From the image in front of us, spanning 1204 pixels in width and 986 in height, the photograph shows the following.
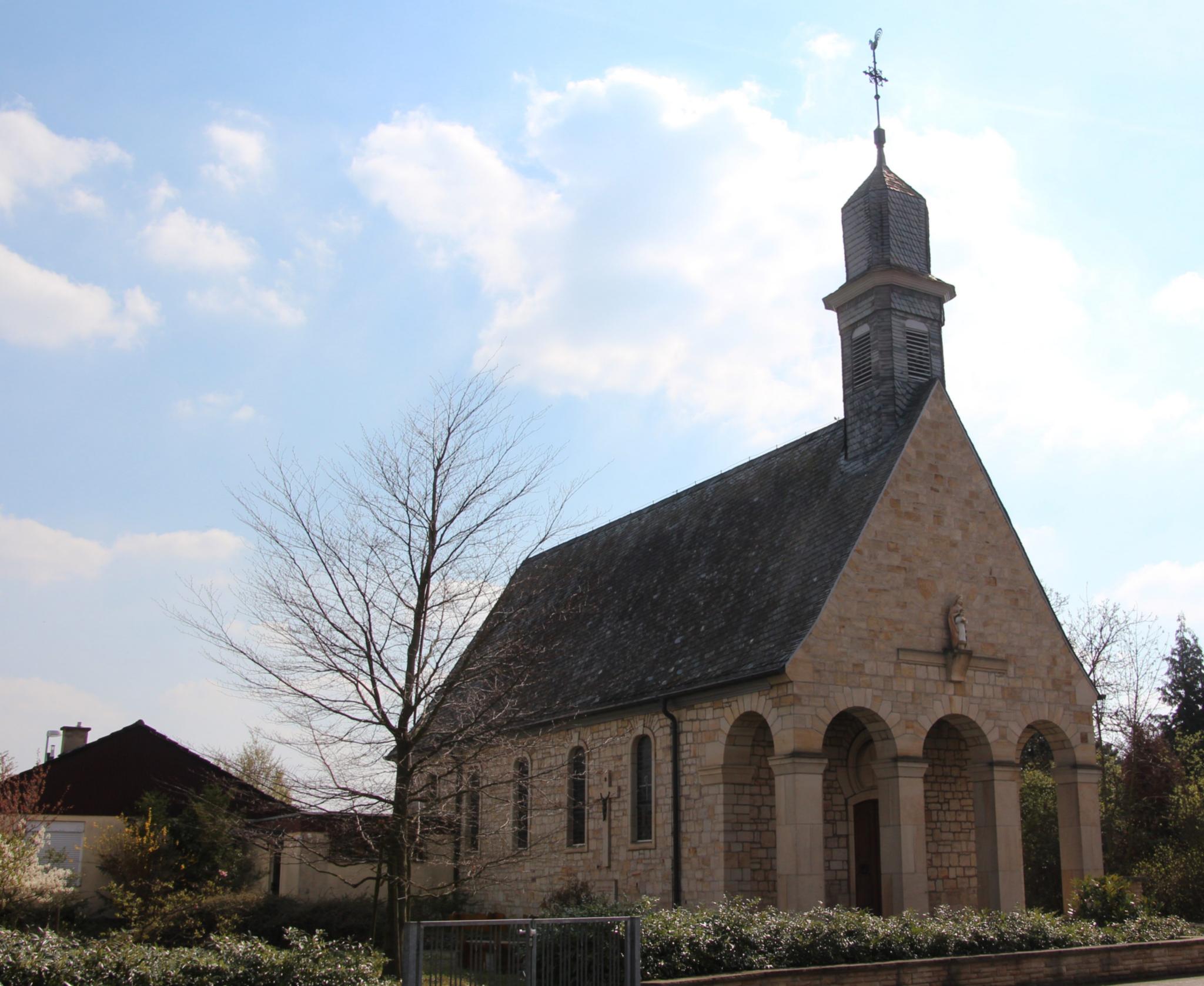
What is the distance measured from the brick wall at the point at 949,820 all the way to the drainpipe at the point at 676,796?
4549mm

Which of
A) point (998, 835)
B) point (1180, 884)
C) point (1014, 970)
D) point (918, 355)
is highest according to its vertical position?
point (918, 355)

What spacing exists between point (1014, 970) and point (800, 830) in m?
4.01

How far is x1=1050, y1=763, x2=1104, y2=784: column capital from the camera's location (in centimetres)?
2172

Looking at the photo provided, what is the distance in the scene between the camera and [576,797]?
82.8 feet

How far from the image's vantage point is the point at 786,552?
22172 mm

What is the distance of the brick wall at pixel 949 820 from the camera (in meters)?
21.5

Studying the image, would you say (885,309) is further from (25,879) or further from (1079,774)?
(25,879)

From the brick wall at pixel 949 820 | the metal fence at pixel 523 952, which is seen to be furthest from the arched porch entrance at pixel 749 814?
the metal fence at pixel 523 952

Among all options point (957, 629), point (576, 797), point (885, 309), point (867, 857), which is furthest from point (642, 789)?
point (885, 309)

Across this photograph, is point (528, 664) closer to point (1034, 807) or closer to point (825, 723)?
point (825, 723)

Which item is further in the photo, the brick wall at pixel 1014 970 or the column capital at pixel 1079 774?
the column capital at pixel 1079 774

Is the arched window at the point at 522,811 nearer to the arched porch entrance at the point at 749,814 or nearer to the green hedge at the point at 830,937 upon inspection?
the arched porch entrance at the point at 749,814

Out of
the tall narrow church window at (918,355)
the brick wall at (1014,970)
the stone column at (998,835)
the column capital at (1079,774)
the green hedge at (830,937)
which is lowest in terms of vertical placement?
the brick wall at (1014,970)

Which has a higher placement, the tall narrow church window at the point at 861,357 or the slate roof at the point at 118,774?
the tall narrow church window at the point at 861,357
